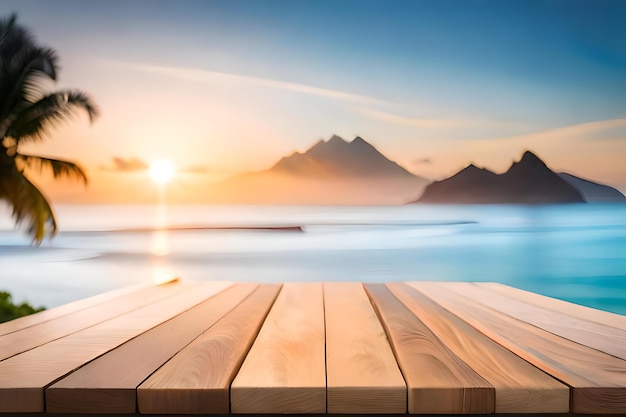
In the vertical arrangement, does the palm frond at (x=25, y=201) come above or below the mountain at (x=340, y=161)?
below

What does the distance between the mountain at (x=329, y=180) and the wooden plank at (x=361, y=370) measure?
545 centimetres

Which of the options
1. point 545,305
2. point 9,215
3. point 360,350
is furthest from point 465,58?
point 360,350

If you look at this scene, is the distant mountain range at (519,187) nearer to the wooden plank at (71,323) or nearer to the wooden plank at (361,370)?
the wooden plank at (71,323)

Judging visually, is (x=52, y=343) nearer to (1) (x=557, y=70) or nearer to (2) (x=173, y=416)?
(2) (x=173, y=416)

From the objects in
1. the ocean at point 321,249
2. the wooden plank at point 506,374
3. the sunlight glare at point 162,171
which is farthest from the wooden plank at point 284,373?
the ocean at point 321,249

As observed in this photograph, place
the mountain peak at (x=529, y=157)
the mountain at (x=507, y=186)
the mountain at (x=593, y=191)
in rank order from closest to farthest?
the mountain at (x=593, y=191)
the mountain peak at (x=529, y=157)
the mountain at (x=507, y=186)

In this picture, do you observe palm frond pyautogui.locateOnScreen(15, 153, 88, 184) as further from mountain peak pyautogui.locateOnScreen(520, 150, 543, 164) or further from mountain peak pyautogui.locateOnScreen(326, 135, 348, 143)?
mountain peak pyautogui.locateOnScreen(520, 150, 543, 164)

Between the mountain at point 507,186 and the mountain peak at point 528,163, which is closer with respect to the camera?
the mountain peak at point 528,163

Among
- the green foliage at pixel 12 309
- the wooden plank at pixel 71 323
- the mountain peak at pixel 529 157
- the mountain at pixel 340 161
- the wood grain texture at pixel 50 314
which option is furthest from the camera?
the green foliage at pixel 12 309

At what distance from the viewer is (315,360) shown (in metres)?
1.21

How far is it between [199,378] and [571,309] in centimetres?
143

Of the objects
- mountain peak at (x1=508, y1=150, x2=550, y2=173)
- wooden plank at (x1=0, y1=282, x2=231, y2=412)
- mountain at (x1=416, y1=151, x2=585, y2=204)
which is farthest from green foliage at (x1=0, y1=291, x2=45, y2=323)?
wooden plank at (x1=0, y1=282, x2=231, y2=412)

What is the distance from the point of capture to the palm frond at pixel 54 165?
587 cm

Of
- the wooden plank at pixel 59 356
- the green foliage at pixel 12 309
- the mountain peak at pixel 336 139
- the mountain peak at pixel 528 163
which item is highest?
the mountain peak at pixel 336 139
